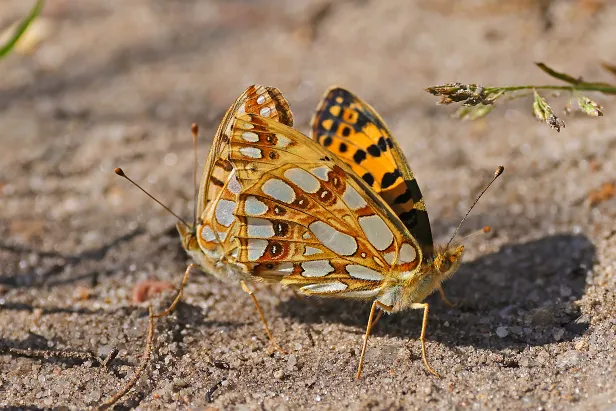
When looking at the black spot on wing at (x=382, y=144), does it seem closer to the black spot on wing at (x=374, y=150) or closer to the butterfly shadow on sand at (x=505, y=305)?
the black spot on wing at (x=374, y=150)

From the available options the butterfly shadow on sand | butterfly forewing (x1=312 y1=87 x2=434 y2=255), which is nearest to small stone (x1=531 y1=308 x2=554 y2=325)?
the butterfly shadow on sand

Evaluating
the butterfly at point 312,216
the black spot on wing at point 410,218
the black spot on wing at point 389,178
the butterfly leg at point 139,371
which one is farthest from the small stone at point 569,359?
the butterfly leg at point 139,371

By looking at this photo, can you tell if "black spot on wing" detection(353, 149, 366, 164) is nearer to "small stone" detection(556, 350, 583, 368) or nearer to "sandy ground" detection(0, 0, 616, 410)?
"sandy ground" detection(0, 0, 616, 410)

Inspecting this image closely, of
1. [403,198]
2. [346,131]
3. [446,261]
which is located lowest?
[446,261]

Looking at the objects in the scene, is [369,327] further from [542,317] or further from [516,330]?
[542,317]

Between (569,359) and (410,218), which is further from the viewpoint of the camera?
(410,218)

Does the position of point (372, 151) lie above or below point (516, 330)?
above

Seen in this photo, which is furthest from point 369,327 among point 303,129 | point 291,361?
point 303,129

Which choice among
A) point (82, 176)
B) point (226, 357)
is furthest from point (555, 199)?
point (82, 176)
